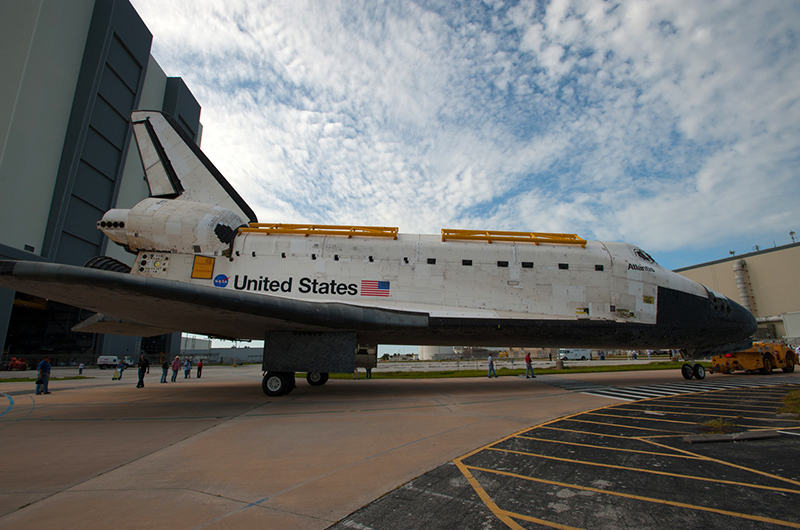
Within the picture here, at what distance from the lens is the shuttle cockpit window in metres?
10.1

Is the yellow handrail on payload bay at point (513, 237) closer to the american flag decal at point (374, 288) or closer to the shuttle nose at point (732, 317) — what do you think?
the american flag decal at point (374, 288)

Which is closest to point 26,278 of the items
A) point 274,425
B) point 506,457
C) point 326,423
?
point 274,425

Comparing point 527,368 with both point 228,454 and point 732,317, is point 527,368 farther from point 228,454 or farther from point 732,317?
point 228,454

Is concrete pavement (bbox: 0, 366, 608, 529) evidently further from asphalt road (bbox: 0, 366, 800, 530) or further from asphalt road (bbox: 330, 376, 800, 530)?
asphalt road (bbox: 330, 376, 800, 530)

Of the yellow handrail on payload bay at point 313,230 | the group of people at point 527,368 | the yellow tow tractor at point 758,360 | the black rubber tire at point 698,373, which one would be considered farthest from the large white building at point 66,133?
the yellow tow tractor at point 758,360

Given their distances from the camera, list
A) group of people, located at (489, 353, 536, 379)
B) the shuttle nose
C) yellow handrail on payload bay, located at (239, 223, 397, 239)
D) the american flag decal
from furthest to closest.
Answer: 1. group of people, located at (489, 353, 536, 379)
2. the shuttle nose
3. yellow handrail on payload bay, located at (239, 223, 397, 239)
4. the american flag decal

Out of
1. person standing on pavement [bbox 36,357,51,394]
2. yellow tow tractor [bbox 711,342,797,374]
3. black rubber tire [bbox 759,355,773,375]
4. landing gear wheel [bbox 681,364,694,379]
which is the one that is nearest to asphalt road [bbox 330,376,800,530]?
landing gear wheel [bbox 681,364,694,379]

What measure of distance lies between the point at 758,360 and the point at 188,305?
19.1m

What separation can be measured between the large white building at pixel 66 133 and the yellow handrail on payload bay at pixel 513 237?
2371cm

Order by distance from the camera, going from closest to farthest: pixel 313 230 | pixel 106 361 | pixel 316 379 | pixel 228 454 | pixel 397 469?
pixel 397 469 < pixel 228 454 < pixel 313 230 < pixel 316 379 < pixel 106 361

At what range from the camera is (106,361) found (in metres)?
25.2

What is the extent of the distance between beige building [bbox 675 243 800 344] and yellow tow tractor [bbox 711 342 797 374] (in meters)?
24.1

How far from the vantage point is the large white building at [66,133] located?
19.0m

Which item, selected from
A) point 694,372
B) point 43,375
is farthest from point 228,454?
point 694,372
